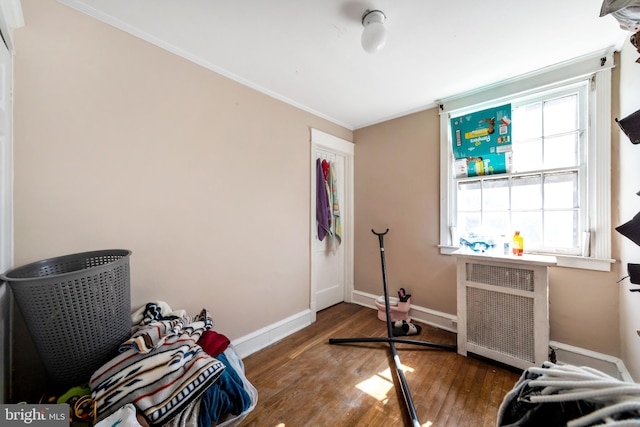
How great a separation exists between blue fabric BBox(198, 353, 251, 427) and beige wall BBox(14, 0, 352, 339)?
84cm

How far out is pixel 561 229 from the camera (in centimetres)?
189

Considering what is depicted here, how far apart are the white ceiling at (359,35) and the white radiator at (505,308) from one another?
1.51m

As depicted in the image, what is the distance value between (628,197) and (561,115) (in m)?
0.82

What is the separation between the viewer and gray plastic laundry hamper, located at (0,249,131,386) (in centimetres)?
88

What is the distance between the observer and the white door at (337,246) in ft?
9.26

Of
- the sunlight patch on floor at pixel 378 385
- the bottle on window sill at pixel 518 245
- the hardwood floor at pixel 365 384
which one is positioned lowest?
the sunlight patch on floor at pixel 378 385

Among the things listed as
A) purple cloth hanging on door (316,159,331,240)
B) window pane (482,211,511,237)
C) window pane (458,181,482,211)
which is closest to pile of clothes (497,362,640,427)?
window pane (482,211,511,237)

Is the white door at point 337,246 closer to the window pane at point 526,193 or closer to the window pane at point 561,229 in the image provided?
the window pane at point 526,193

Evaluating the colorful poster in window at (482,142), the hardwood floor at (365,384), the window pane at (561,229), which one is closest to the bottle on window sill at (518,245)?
the window pane at (561,229)

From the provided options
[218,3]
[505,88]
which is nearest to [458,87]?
[505,88]

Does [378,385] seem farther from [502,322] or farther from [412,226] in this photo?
[412,226]

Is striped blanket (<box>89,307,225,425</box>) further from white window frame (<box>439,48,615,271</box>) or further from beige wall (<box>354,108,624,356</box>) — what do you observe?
white window frame (<box>439,48,615,271</box>)

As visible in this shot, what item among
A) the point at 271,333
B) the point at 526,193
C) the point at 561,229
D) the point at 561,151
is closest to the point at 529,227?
the point at 561,229

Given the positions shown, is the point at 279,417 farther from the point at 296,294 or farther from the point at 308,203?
the point at 308,203
